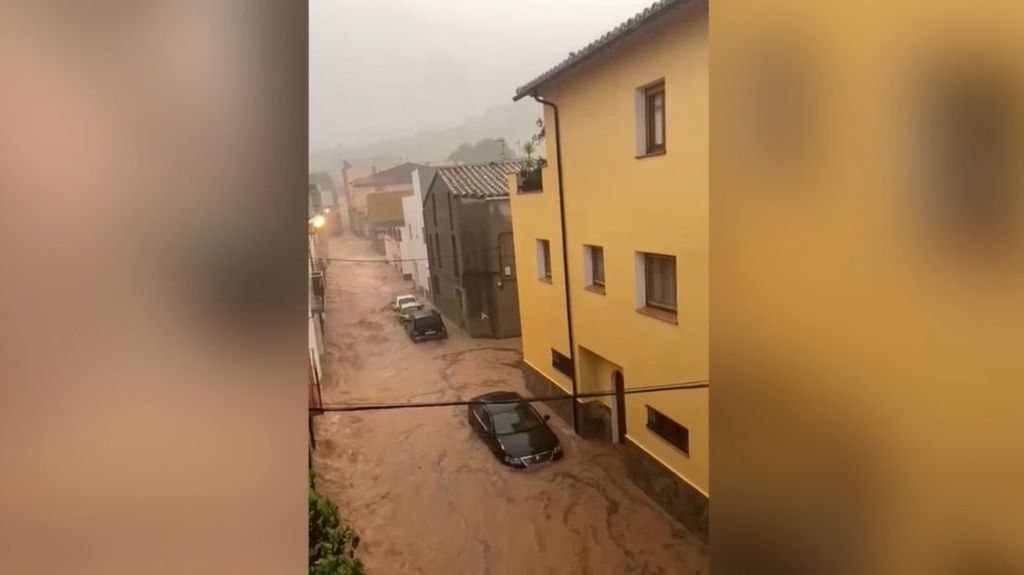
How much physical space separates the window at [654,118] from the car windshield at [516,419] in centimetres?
49

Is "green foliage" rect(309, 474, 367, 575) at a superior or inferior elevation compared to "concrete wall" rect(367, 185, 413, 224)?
inferior

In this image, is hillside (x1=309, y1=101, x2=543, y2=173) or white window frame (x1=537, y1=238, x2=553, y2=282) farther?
white window frame (x1=537, y1=238, x2=553, y2=282)

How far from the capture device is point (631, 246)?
942 mm

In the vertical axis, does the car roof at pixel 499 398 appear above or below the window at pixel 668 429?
above

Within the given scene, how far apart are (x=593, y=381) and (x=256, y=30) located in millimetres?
757

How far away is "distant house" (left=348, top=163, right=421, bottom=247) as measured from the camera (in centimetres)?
89

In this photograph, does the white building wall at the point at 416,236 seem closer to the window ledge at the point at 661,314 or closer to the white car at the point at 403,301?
the white car at the point at 403,301

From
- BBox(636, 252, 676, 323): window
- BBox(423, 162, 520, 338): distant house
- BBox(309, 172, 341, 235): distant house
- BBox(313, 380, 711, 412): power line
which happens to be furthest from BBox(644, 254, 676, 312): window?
BBox(309, 172, 341, 235): distant house

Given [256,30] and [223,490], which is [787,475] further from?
[256,30]

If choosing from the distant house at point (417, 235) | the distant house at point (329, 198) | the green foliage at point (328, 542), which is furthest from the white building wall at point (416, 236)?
the green foliage at point (328, 542)

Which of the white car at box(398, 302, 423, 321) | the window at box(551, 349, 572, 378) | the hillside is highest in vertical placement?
the hillside

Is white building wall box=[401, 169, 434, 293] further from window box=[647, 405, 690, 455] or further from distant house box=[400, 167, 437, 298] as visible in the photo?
window box=[647, 405, 690, 455]

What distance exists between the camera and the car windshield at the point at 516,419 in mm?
968

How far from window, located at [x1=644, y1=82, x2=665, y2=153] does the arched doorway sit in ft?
1.31
